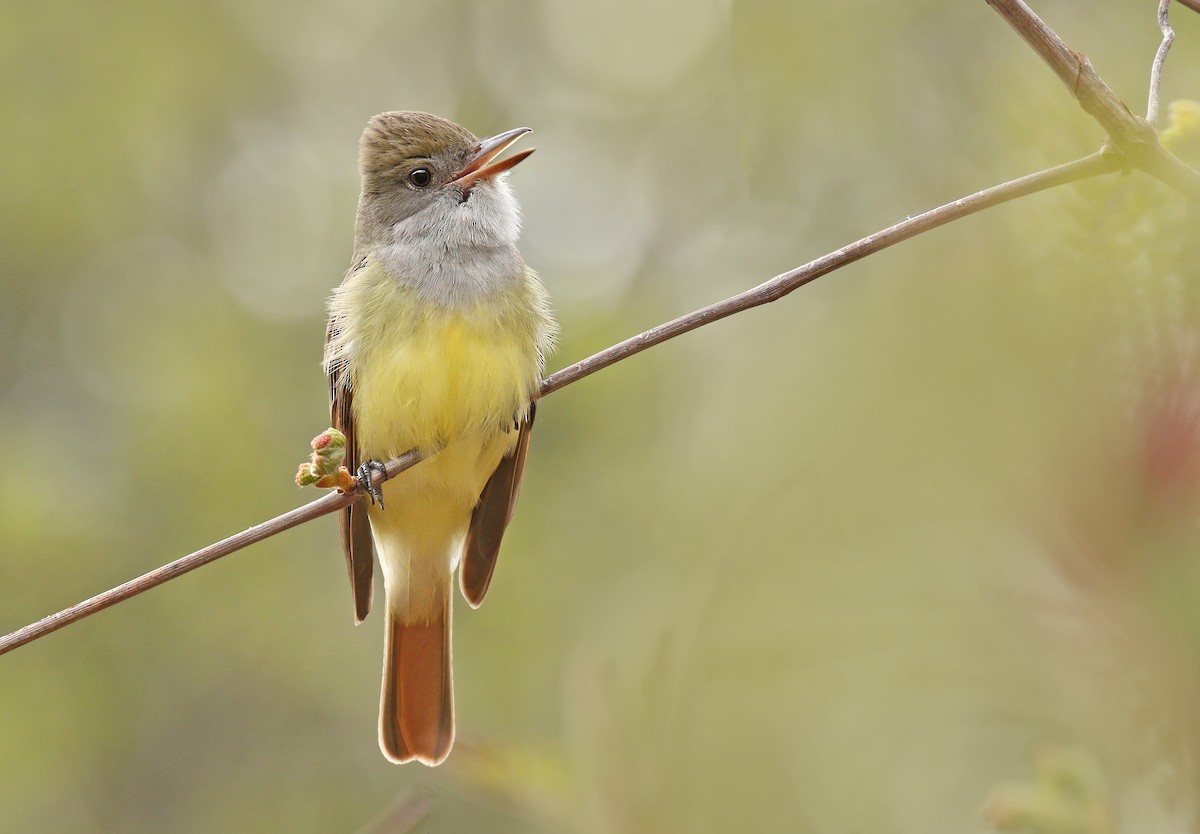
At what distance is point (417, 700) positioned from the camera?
3.76m

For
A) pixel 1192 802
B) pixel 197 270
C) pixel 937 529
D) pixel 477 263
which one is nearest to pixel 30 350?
pixel 197 270

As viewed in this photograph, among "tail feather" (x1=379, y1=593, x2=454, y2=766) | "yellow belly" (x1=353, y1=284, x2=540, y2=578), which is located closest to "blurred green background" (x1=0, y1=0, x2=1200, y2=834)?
"tail feather" (x1=379, y1=593, x2=454, y2=766)

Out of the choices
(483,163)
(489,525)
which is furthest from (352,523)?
(483,163)

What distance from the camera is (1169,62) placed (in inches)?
101

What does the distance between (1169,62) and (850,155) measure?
103 inches

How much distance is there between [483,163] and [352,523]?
3.56 feet

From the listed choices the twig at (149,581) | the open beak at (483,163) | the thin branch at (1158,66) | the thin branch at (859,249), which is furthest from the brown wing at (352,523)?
the thin branch at (1158,66)

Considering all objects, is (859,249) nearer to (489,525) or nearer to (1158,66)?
(1158,66)

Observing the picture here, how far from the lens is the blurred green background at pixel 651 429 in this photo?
1244 millimetres

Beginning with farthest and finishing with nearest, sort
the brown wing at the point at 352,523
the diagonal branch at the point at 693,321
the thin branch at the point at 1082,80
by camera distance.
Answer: the brown wing at the point at 352,523 → the diagonal branch at the point at 693,321 → the thin branch at the point at 1082,80

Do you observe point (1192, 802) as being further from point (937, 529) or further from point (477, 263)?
point (477, 263)

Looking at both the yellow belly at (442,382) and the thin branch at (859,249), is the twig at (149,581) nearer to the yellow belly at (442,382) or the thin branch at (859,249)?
the thin branch at (859,249)

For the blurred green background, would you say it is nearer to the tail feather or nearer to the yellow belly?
the tail feather

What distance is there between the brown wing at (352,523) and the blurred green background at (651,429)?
0.71 metres
